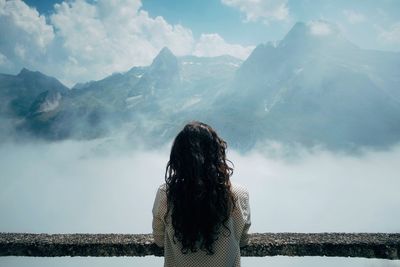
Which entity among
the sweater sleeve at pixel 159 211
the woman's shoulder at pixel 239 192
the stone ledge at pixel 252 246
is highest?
the woman's shoulder at pixel 239 192

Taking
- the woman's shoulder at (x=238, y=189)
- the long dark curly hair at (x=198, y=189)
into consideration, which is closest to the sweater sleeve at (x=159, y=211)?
the long dark curly hair at (x=198, y=189)

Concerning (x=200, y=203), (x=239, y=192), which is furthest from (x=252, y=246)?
(x=200, y=203)

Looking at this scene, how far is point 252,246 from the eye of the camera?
465 centimetres

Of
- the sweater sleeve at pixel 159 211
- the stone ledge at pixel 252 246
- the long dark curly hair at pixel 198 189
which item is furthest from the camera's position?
the stone ledge at pixel 252 246

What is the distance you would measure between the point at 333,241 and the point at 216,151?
100 inches

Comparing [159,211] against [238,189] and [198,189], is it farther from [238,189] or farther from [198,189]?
[238,189]

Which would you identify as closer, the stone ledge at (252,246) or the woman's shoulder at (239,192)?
the woman's shoulder at (239,192)

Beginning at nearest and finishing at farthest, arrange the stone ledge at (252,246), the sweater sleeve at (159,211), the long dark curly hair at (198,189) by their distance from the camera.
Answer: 1. the long dark curly hair at (198,189)
2. the sweater sleeve at (159,211)
3. the stone ledge at (252,246)

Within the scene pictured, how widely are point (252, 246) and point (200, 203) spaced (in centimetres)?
174

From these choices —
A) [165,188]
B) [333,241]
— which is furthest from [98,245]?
[333,241]

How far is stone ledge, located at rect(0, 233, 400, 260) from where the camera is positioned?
463cm

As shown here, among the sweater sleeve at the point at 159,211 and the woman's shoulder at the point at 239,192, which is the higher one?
the woman's shoulder at the point at 239,192

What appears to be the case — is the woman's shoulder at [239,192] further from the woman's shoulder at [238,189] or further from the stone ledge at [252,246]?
the stone ledge at [252,246]

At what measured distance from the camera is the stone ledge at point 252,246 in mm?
4633
